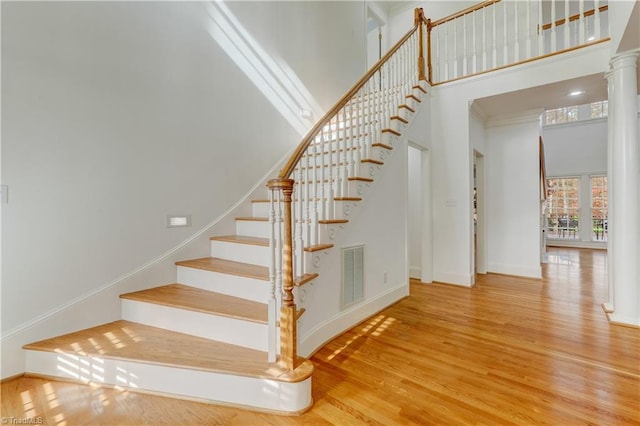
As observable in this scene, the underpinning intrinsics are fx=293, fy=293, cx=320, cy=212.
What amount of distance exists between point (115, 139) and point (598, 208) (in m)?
10.9

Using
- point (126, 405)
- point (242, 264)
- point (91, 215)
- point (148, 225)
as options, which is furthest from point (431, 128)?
point (126, 405)

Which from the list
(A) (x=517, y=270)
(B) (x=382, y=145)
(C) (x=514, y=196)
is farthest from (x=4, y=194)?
(A) (x=517, y=270)

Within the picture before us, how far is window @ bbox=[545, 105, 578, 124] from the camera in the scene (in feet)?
27.6

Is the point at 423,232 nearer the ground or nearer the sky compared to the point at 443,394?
nearer the sky

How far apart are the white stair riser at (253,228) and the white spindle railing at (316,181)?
1.72ft

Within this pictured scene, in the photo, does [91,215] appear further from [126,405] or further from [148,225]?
[126,405]

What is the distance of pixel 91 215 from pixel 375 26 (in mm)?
6630

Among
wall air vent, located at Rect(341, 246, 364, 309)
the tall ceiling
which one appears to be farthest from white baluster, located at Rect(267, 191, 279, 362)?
the tall ceiling

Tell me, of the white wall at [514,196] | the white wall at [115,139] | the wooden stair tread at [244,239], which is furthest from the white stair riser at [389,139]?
the white wall at [514,196]

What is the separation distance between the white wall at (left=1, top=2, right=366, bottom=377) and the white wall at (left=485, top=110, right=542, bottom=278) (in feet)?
12.4

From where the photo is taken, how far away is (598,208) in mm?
8039

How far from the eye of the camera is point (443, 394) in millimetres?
1805

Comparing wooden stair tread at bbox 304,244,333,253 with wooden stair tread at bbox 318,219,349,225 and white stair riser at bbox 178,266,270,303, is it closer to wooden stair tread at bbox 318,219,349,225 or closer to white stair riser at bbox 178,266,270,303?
wooden stair tread at bbox 318,219,349,225

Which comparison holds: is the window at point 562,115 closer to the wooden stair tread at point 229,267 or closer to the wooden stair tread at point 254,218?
the wooden stair tread at point 254,218
